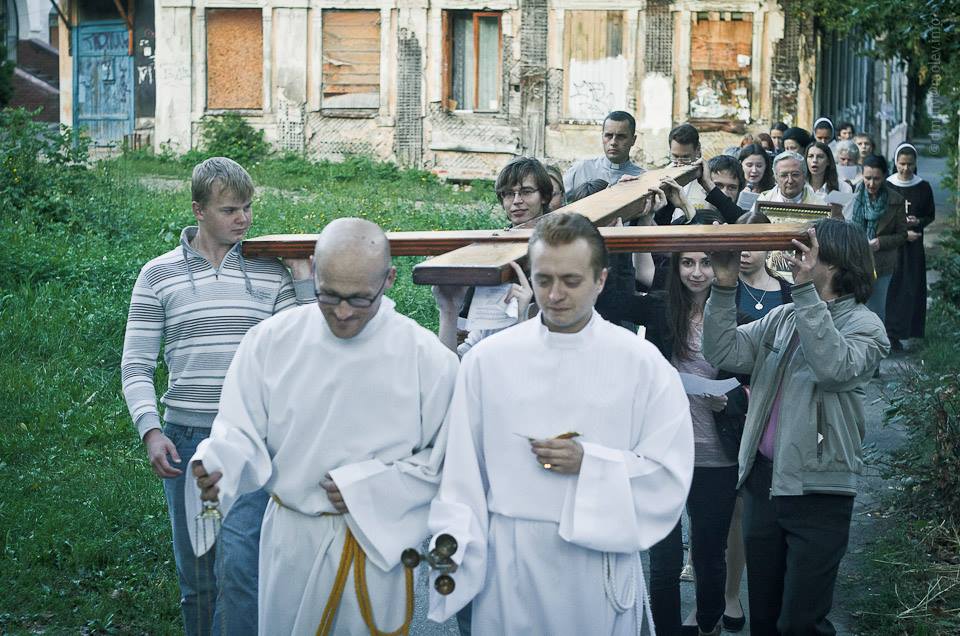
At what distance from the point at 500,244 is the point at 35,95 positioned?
3133 centimetres

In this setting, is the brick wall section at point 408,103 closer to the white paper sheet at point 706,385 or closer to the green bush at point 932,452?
the green bush at point 932,452

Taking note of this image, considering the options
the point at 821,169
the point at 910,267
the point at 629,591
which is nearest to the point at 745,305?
the point at 629,591

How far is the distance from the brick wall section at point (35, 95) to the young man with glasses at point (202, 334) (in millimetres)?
29951

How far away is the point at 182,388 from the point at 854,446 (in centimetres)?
265

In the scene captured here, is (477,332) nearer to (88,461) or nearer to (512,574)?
(512,574)

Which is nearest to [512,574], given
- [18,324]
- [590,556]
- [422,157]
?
[590,556]

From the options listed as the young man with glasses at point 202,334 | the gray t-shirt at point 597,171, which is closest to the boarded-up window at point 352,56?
the gray t-shirt at point 597,171

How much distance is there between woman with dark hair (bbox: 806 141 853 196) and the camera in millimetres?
10914

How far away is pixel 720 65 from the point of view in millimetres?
22797

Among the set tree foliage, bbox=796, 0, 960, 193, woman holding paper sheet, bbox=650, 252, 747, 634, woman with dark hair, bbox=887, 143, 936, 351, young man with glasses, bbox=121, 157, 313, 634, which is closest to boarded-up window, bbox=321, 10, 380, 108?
tree foliage, bbox=796, 0, 960, 193

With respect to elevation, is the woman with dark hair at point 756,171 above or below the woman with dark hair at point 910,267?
above

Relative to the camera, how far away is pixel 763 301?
640 centimetres

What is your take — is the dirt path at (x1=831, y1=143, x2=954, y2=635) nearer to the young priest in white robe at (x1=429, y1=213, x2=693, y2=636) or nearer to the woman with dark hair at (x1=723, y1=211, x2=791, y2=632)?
the woman with dark hair at (x1=723, y1=211, x2=791, y2=632)

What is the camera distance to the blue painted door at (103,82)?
2580 cm
